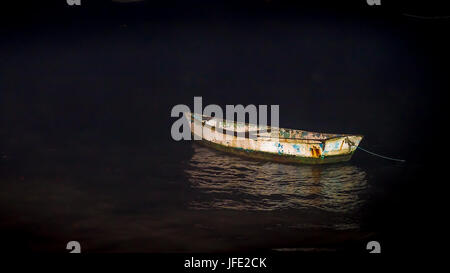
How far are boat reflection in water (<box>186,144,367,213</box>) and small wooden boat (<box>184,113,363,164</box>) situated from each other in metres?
0.38

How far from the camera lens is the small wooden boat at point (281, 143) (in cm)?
1606

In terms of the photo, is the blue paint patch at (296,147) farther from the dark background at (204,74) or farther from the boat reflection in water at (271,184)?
the dark background at (204,74)

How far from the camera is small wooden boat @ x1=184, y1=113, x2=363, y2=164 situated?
16062mm

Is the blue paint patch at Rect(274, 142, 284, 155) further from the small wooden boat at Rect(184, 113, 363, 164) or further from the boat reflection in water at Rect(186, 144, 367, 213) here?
the boat reflection in water at Rect(186, 144, 367, 213)

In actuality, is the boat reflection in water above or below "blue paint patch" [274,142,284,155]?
below

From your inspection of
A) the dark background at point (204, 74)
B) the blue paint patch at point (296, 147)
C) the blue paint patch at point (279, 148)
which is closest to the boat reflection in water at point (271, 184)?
the blue paint patch at point (279, 148)

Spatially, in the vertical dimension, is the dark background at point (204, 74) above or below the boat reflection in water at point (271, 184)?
above

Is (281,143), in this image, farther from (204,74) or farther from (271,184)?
(204,74)

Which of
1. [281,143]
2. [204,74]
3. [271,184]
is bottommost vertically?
[271,184]

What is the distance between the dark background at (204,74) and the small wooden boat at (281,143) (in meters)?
1.56

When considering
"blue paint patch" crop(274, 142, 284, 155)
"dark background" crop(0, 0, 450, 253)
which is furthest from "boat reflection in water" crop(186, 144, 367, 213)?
"dark background" crop(0, 0, 450, 253)

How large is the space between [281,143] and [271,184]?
8.18 feet

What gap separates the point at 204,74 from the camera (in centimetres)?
3925

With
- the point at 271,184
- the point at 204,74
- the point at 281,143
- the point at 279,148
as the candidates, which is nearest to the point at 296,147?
the point at 281,143
